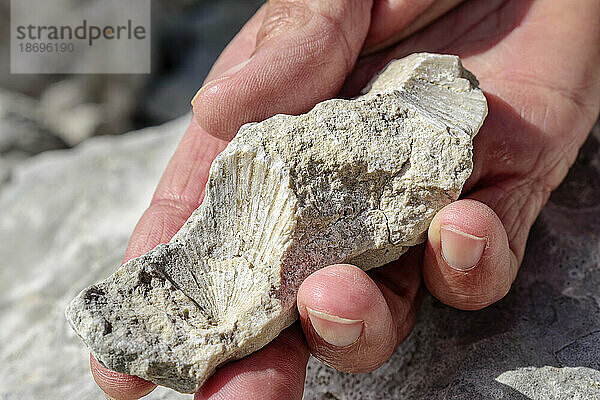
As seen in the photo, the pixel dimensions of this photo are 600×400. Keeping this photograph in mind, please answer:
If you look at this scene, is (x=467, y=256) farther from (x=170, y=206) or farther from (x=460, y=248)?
(x=170, y=206)

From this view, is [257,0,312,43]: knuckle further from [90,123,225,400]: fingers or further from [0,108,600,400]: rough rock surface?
[0,108,600,400]: rough rock surface

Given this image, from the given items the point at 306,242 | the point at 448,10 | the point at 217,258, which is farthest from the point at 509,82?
the point at 217,258

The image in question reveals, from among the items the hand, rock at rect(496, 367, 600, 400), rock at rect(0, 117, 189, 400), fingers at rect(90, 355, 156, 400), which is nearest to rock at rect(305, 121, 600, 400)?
rock at rect(496, 367, 600, 400)

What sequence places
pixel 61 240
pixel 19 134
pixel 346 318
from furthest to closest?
1. pixel 19 134
2. pixel 61 240
3. pixel 346 318

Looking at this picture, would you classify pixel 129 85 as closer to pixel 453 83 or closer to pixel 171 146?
pixel 171 146

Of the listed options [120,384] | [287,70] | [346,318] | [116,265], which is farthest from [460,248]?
[116,265]

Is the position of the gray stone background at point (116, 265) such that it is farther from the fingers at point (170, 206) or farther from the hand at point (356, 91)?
the fingers at point (170, 206)

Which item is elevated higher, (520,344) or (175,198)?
(175,198)
